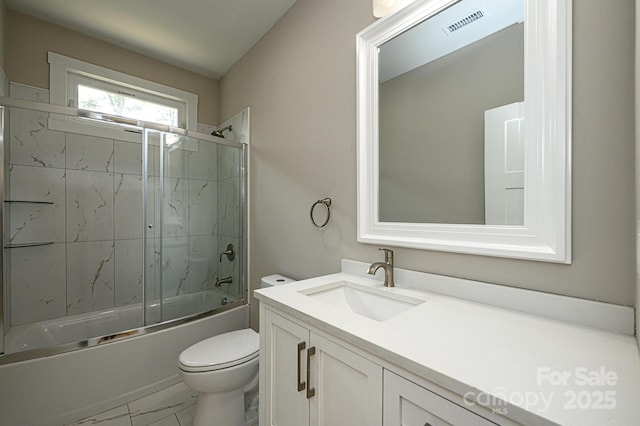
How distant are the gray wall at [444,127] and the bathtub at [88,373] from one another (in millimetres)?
1799

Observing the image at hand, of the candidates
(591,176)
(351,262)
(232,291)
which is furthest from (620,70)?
(232,291)

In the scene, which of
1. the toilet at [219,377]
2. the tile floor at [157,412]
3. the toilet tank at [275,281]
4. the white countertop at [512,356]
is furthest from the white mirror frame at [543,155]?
the tile floor at [157,412]

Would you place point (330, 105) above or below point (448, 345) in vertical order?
above

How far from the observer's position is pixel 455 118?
111 centimetres

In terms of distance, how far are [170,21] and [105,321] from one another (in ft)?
Result: 7.97

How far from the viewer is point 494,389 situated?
0.49 m

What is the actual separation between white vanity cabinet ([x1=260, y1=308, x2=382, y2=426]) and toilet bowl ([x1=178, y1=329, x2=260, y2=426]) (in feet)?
1.29

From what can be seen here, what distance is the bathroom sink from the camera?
1.10 meters

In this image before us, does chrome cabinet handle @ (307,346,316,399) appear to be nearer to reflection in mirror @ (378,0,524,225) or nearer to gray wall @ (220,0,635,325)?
gray wall @ (220,0,635,325)

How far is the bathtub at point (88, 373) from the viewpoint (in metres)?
1.47

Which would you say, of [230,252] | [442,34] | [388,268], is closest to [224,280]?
[230,252]

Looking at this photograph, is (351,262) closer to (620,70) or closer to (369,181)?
(369,181)

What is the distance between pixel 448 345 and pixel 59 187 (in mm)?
2824

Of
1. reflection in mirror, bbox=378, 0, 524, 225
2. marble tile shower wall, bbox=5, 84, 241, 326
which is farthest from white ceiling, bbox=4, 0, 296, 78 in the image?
reflection in mirror, bbox=378, 0, 524, 225
